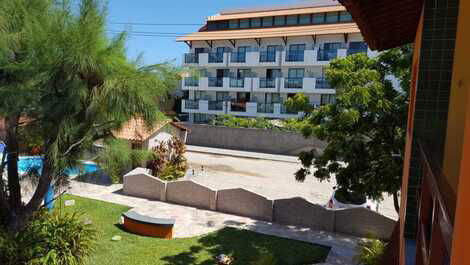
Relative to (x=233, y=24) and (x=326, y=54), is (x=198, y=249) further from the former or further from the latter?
(x=233, y=24)

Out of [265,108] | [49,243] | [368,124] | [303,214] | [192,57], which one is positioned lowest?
[303,214]

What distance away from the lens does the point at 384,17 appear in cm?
465

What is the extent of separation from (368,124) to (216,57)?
26.4m

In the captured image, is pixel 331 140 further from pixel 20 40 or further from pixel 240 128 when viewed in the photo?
pixel 240 128

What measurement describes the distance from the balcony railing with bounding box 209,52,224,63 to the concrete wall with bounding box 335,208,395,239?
2475 centimetres

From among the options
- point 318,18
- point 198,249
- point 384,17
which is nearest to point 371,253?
point 198,249

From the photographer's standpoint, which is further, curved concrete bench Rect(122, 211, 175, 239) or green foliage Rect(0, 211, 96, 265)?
curved concrete bench Rect(122, 211, 175, 239)

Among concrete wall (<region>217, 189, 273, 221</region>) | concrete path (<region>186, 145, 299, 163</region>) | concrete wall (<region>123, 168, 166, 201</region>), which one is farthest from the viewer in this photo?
concrete path (<region>186, 145, 299, 163</region>)

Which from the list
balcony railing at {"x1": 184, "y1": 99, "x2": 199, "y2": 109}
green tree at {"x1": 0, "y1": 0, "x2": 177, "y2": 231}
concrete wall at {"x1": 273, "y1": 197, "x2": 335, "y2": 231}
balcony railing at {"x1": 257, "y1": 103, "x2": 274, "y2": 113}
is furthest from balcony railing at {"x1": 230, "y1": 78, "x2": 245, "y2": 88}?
green tree at {"x1": 0, "y1": 0, "x2": 177, "y2": 231}

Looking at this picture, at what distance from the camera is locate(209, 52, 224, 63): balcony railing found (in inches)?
1324

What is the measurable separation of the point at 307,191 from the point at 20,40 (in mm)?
13057

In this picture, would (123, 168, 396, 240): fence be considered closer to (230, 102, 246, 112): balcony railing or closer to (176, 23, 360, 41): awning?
(230, 102, 246, 112): balcony railing

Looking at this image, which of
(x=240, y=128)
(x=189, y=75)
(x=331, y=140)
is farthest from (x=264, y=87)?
(x=189, y=75)

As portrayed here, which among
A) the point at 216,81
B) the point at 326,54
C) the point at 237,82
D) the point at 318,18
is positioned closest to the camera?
the point at 326,54
